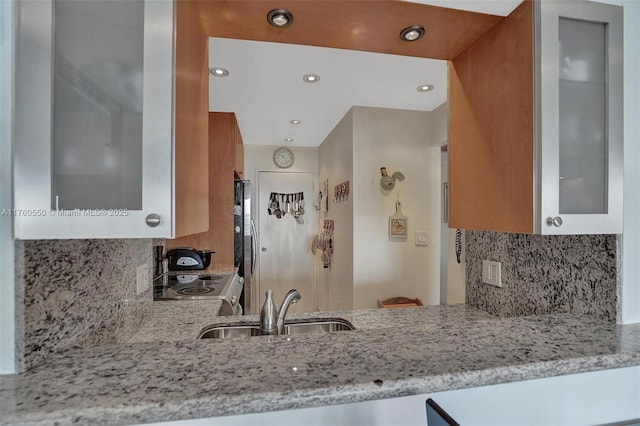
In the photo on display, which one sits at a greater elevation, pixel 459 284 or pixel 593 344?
pixel 593 344

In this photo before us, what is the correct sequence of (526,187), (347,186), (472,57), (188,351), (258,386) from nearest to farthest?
(258,386) < (188,351) < (526,187) < (472,57) < (347,186)

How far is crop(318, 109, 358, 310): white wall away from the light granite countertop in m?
2.26

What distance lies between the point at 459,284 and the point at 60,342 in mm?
2882

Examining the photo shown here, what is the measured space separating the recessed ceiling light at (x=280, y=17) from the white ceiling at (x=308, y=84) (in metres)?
1.04

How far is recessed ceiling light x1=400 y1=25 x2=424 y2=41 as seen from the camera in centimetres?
104

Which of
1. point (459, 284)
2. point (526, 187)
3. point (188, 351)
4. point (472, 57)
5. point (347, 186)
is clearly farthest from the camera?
point (347, 186)

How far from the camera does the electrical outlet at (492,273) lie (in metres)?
1.32

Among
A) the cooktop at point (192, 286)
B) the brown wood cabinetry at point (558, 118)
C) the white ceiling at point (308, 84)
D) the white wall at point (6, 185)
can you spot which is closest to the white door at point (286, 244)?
the white ceiling at point (308, 84)

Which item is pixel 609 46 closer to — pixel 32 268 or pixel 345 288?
pixel 32 268

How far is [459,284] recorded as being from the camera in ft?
9.29

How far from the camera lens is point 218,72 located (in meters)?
2.32

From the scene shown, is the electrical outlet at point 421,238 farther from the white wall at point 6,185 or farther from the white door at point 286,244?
the white wall at point 6,185

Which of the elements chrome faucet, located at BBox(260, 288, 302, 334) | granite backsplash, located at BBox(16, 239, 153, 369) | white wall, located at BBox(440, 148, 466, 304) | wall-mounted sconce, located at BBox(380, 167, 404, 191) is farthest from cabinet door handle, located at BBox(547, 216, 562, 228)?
wall-mounted sconce, located at BBox(380, 167, 404, 191)

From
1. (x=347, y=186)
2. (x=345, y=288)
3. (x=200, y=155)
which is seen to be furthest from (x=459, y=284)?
(x=200, y=155)
